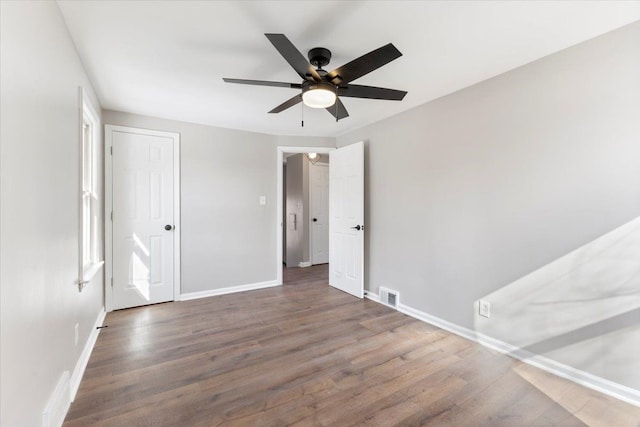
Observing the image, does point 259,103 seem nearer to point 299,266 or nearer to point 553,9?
point 553,9

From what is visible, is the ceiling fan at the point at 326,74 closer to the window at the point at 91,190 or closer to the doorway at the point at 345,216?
the doorway at the point at 345,216

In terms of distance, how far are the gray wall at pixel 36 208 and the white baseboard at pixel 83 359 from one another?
109 mm

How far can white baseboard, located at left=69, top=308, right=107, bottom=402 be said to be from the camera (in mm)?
1877

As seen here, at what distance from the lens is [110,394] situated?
1.89 meters

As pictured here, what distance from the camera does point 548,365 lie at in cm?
215

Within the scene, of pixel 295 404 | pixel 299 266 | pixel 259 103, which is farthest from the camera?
pixel 299 266

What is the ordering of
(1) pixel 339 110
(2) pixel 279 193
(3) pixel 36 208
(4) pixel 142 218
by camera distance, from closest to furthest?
(3) pixel 36 208 < (1) pixel 339 110 < (4) pixel 142 218 < (2) pixel 279 193

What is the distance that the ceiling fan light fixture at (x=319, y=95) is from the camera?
6.15ft

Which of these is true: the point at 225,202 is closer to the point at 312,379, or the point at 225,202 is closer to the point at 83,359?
the point at 83,359

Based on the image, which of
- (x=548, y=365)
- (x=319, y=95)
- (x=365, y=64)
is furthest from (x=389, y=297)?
(x=365, y=64)

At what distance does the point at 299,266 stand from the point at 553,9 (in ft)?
16.7

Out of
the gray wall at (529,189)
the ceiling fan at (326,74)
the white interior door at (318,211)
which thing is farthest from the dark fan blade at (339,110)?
the white interior door at (318,211)

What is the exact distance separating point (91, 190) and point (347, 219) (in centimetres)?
290

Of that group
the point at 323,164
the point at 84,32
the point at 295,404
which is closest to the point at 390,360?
the point at 295,404
